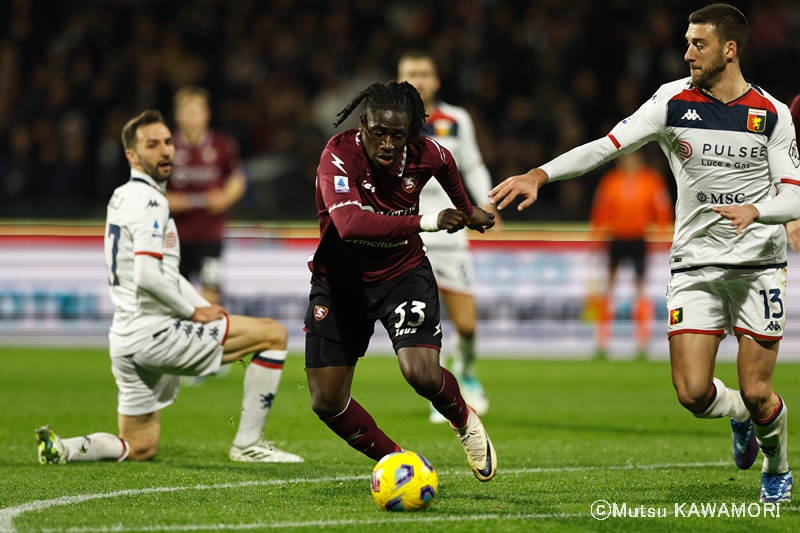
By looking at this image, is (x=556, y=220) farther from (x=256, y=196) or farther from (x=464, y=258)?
(x=464, y=258)

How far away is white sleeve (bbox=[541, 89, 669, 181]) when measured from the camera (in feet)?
18.0

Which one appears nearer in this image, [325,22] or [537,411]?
[537,411]

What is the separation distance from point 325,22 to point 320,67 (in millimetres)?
1278

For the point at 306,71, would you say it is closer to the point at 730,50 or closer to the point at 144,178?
the point at 144,178

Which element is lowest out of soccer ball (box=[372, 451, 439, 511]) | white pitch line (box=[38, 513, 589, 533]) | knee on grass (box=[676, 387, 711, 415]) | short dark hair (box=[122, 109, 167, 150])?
white pitch line (box=[38, 513, 589, 533])

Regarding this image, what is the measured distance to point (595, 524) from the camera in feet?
15.8

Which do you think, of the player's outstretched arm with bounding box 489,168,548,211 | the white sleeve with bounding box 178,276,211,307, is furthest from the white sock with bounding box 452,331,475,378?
the player's outstretched arm with bounding box 489,168,548,211

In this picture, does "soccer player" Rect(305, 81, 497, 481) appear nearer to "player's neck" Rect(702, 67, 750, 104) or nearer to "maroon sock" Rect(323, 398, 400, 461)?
"maroon sock" Rect(323, 398, 400, 461)

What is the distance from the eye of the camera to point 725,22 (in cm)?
548

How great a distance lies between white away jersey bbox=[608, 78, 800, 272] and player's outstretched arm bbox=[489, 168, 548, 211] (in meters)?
0.57

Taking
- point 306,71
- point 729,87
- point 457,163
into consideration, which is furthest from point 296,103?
point 729,87

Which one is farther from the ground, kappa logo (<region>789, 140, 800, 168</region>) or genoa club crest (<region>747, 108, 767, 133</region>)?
genoa club crest (<region>747, 108, 767, 133</region>)

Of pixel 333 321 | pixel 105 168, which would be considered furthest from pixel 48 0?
pixel 333 321

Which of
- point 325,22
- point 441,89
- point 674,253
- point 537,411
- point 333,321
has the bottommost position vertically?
point 537,411
